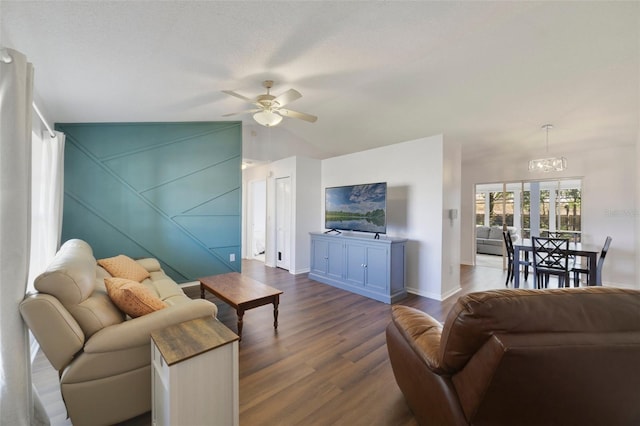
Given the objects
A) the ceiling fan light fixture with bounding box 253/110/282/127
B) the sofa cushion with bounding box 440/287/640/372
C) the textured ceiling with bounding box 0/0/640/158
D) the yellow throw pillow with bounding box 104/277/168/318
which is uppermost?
the textured ceiling with bounding box 0/0/640/158

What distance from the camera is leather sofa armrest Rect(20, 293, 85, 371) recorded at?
4.53ft

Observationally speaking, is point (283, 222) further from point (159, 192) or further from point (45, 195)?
point (45, 195)

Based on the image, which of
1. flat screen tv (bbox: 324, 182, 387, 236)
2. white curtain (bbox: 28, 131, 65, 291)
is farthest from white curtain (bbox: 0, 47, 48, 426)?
flat screen tv (bbox: 324, 182, 387, 236)

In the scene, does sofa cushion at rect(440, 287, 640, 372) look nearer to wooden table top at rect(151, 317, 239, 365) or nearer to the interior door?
wooden table top at rect(151, 317, 239, 365)

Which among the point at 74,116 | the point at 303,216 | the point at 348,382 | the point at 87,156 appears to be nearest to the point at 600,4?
the point at 348,382

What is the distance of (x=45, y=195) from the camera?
286 cm

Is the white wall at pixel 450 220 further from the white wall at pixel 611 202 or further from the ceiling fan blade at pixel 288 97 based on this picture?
the white wall at pixel 611 202

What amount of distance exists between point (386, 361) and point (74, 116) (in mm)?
4782

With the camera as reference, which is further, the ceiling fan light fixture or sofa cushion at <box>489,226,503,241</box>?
sofa cushion at <box>489,226,503,241</box>

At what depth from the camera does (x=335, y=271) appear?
4.53 meters

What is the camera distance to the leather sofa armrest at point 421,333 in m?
1.28

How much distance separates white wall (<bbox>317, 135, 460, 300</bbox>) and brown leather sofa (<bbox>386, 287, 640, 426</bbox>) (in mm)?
2877

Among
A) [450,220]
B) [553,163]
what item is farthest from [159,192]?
[553,163]

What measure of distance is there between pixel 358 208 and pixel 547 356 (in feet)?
11.7
